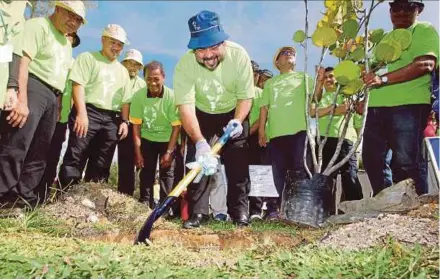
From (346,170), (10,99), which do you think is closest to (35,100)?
(10,99)

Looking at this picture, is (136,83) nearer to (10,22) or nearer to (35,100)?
(35,100)

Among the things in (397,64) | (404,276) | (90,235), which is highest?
(397,64)

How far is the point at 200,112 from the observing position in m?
4.00

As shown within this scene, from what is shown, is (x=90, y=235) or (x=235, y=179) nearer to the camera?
(x=90, y=235)

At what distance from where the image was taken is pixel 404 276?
1797mm

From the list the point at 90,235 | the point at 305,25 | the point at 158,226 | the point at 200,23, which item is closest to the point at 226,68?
the point at 200,23

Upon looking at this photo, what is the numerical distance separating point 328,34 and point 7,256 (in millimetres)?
2573

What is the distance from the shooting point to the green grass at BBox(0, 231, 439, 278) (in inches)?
71.6

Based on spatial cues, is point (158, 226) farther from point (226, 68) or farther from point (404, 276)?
point (404, 276)

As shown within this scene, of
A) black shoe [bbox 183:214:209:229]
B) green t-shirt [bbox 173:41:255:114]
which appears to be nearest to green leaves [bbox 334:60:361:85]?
green t-shirt [bbox 173:41:255:114]

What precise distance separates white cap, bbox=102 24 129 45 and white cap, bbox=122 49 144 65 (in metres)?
0.96

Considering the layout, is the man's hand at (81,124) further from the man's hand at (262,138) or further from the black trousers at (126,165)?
the man's hand at (262,138)

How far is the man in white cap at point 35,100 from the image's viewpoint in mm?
3545

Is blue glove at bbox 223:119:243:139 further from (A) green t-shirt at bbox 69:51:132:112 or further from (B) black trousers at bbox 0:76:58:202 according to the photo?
(A) green t-shirt at bbox 69:51:132:112
